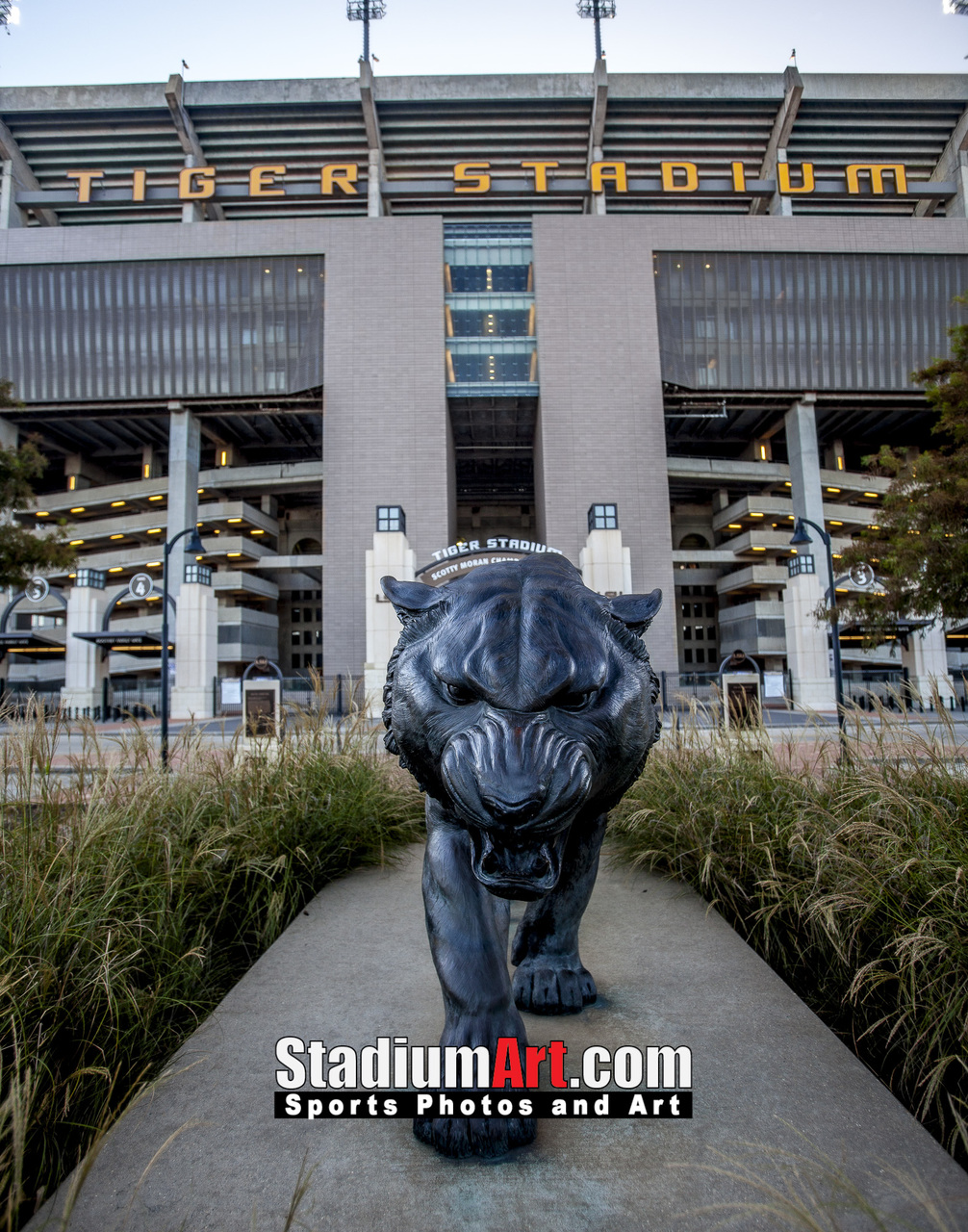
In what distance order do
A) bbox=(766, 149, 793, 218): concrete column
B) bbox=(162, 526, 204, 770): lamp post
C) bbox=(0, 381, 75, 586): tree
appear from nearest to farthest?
bbox=(162, 526, 204, 770): lamp post → bbox=(0, 381, 75, 586): tree → bbox=(766, 149, 793, 218): concrete column

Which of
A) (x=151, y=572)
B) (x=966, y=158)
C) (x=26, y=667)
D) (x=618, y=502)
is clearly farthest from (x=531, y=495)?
(x=26, y=667)

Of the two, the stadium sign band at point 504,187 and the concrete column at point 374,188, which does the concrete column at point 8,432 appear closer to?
the stadium sign band at point 504,187

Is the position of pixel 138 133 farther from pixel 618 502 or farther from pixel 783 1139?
pixel 783 1139

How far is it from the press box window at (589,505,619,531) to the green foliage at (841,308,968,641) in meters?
11.5

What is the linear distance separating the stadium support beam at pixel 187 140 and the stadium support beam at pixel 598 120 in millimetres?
19557

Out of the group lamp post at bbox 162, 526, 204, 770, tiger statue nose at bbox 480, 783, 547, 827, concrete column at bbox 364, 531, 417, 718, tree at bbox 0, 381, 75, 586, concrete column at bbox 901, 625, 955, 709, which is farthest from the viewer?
concrete column at bbox 901, 625, 955, 709

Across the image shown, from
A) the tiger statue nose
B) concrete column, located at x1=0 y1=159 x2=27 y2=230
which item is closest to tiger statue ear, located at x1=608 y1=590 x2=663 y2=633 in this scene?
the tiger statue nose

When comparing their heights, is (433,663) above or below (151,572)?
below

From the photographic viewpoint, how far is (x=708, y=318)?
3222 cm

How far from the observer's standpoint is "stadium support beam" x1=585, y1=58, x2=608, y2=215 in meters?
33.4

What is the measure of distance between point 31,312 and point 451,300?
21.5 m

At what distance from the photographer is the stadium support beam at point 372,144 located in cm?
3284

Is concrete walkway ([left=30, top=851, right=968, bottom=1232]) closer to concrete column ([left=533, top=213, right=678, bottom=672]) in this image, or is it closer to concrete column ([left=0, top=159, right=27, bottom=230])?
concrete column ([left=533, top=213, right=678, bottom=672])

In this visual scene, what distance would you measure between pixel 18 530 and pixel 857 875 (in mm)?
20687
